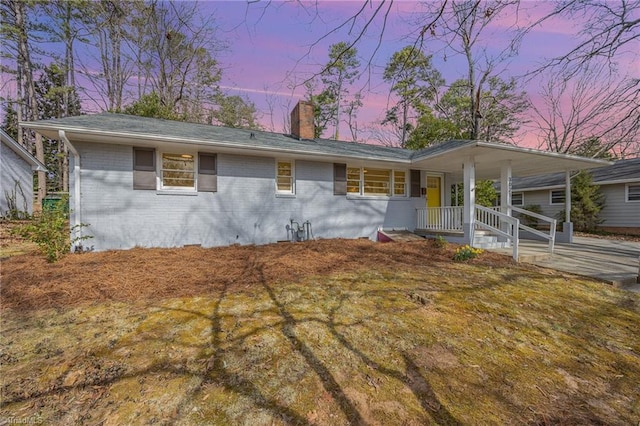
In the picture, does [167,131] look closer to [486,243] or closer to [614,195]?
[486,243]

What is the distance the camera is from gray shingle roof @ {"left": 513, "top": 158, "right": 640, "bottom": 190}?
13.5 metres

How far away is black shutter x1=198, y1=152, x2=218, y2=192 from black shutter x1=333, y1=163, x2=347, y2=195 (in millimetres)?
3890

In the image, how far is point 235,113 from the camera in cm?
2181

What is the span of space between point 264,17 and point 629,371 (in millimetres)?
4986

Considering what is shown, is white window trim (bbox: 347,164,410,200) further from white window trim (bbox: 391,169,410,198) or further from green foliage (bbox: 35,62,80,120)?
green foliage (bbox: 35,62,80,120)

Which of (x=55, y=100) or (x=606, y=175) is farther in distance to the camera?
(x=55, y=100)

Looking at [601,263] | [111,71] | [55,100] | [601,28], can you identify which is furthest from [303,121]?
[55,100]

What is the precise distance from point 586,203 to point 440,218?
11.2m

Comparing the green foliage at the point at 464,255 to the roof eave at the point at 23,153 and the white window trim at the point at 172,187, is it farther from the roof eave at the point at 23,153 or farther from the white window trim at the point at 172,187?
the roof eave at the point at 23,153

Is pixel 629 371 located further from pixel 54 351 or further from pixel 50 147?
pixel 50 147

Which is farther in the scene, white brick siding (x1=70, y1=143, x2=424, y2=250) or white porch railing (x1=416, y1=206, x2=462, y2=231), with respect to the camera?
white porch railing (x1=416, y1=206, x2=462, y2=231)

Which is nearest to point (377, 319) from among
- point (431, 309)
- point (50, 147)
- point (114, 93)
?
point (431, 309)

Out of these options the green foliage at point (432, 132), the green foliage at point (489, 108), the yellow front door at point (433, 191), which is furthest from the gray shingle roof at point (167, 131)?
the green foliage at point (489, 108)

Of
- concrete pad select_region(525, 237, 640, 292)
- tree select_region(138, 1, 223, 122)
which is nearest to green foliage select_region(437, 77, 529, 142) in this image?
concrete pad select_region(525, 237, 640, 292)
